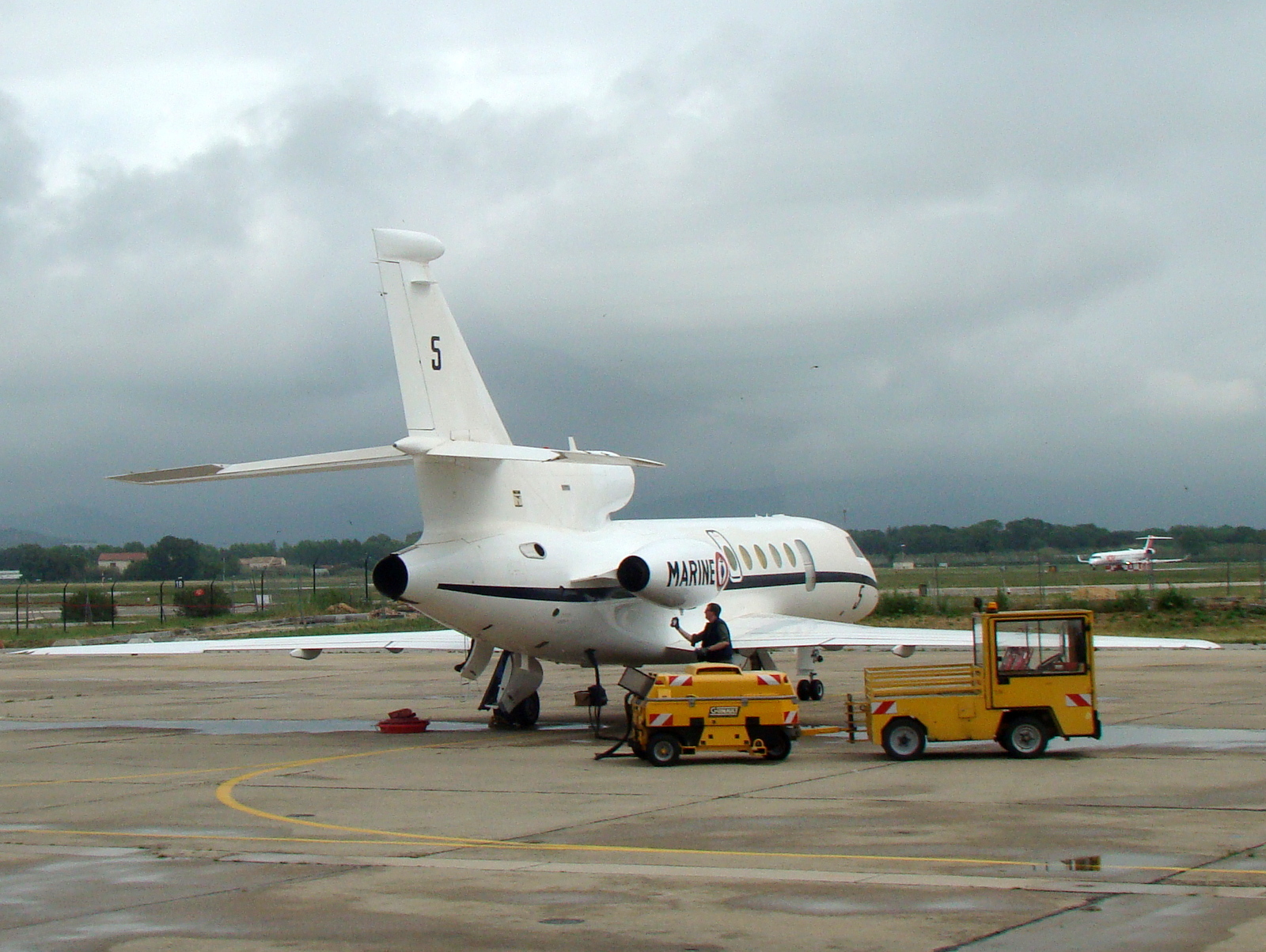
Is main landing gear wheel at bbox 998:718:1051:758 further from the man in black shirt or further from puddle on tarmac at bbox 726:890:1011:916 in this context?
puddle on tarmac at bbox 726:890:1011:916

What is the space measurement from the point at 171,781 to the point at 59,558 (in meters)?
124

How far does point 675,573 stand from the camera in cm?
2131

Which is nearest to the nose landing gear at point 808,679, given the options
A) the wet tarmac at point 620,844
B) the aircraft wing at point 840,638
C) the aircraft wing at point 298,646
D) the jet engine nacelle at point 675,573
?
the aircraft wing at point 840,638

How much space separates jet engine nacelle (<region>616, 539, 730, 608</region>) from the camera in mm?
20594

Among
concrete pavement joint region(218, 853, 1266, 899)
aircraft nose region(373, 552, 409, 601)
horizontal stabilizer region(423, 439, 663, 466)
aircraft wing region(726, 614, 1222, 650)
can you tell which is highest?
horizontal stabilizer region(423, 439, 663, 466)

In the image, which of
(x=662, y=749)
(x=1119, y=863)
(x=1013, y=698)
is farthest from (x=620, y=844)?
(x=1013, y=698)

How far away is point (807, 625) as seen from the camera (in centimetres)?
2377

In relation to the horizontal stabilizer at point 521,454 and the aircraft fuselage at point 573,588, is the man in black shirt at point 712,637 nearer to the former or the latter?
the aircraft fuselage at point 573,588

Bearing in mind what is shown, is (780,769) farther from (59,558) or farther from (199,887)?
(59,558)

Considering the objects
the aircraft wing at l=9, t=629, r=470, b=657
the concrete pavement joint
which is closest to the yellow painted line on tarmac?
the concrete pavement joint

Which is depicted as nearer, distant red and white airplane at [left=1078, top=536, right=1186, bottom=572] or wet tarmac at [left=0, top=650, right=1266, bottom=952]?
wet tarmac at [left=0, top=650, right=1266, bottom=952]

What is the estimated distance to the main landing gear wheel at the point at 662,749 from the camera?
17.2 m

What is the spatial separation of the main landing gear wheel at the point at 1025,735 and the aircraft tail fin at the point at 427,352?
27.3ft

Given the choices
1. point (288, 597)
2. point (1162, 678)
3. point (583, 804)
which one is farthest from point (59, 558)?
point (583, 804)
